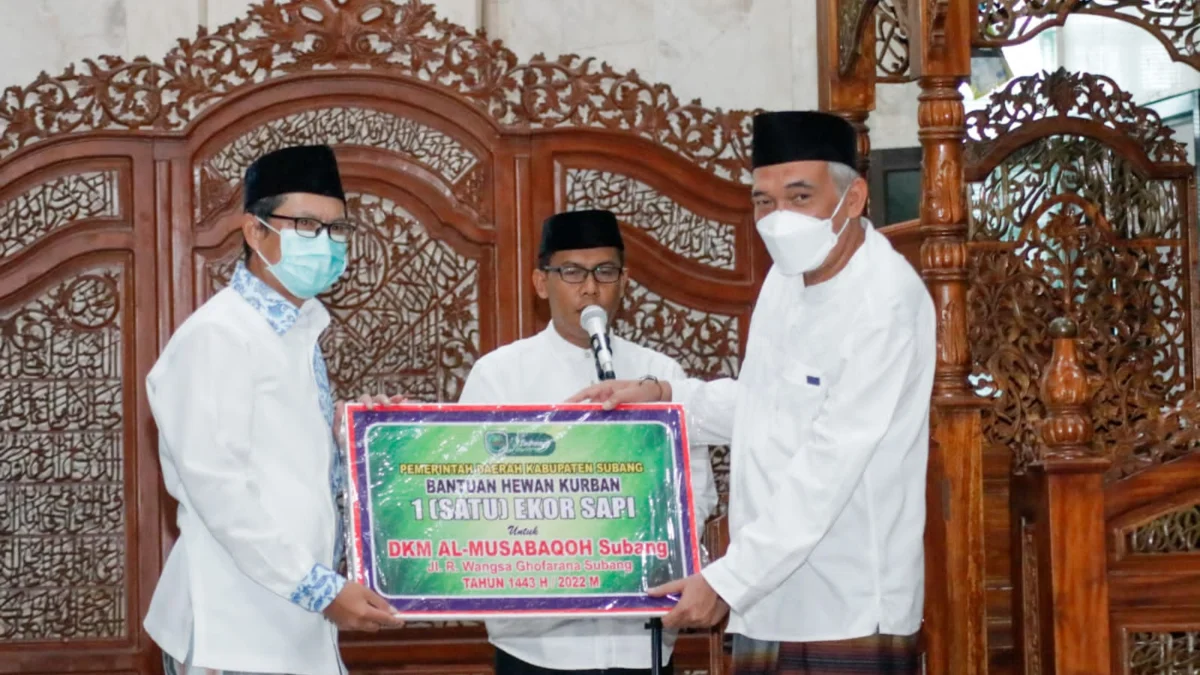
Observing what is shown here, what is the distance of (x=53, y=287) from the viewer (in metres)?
4.86

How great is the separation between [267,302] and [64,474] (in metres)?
2.32

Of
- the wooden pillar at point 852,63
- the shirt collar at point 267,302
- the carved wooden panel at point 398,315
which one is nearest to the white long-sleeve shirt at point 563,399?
the shirt collar at point 267,302

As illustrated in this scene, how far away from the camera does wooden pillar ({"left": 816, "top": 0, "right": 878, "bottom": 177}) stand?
4.21m

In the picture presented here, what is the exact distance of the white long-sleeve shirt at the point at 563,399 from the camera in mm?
3330

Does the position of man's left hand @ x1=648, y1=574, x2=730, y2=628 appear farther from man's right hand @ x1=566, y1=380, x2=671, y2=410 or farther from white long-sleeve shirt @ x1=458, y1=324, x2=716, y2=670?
white long-sleeve shirt @ x1=458, y1=324, x2=716, y2=670

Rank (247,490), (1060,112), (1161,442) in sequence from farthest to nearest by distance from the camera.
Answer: (1060,112) < (1161,442) < (247,490)

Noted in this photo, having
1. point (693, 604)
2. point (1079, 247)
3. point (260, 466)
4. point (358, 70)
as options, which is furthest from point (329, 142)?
point (693, 604)

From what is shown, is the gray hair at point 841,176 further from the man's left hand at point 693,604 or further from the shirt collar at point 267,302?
the shirt collar at point 267,302

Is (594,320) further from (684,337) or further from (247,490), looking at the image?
(684,337)

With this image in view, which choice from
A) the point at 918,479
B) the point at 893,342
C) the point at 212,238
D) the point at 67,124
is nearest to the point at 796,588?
the point at 918,479

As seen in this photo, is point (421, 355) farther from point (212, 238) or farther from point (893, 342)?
point (893, 342)

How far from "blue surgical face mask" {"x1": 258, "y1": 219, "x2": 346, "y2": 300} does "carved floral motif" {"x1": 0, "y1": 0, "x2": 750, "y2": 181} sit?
2.04 metres

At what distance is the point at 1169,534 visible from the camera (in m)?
3.24

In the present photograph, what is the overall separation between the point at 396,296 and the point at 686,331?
91 centimetres
